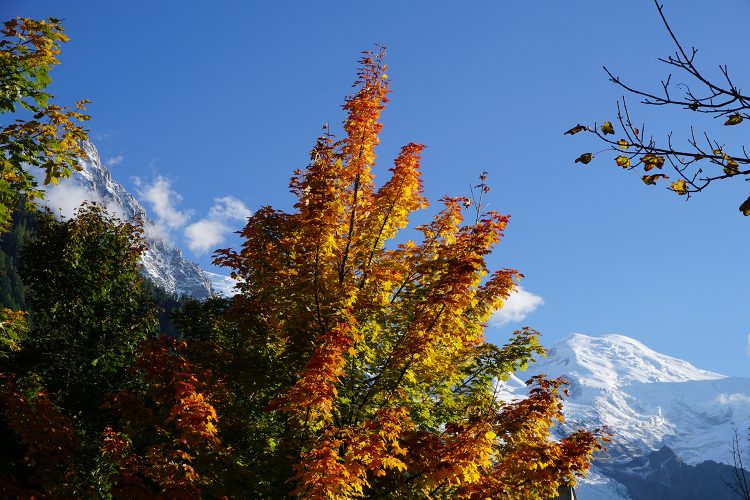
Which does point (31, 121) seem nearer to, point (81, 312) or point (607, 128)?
point (607, 128)

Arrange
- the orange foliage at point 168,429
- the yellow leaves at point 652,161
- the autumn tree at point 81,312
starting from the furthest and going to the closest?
the autumn tree at point 81,312 → the orange foliage at point 168,429 → the yellow leaves at point 652,161

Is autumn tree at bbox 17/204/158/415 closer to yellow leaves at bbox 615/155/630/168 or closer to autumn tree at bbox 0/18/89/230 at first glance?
autumn tree at bbox 0/18/89/230

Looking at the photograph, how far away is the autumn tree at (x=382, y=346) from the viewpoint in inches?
396

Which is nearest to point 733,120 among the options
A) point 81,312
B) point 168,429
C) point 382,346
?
point 382,346

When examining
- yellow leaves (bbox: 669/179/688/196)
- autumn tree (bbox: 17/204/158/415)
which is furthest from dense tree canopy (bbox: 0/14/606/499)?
autumn tree (bbox: 17/204/158/415)

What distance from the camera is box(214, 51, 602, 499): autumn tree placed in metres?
10.1

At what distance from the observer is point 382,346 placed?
39.1 feet

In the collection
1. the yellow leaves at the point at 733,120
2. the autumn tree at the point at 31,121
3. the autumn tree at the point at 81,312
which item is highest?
the autumn tree at the point at 81,312

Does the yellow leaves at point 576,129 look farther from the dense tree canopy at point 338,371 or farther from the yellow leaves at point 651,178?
the dense tree canopy at point 338,371

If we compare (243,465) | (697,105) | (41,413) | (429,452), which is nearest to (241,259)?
(243,465)

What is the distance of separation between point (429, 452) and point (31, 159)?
7.63 meters

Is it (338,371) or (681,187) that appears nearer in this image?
(681,187)

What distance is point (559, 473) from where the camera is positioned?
1120 cm

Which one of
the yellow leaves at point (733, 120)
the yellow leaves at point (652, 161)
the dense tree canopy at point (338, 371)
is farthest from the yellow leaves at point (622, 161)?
the dense tree canopy at point (338, 371)
